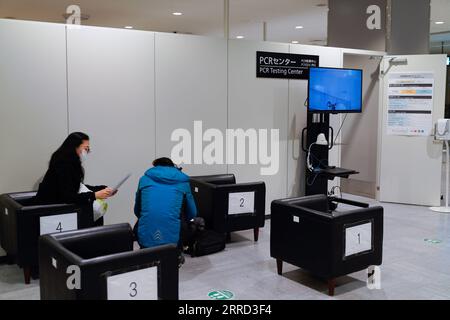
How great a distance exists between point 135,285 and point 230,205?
2.32 m

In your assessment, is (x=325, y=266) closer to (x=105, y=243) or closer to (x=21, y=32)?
(x=105, y=243)

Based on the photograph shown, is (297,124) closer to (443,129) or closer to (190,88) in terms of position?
(190,88)

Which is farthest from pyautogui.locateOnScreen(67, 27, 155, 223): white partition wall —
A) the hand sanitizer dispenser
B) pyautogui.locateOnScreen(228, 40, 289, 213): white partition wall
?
the hand sanitizer dispenser

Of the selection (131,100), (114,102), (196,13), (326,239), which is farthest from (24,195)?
(196,13)

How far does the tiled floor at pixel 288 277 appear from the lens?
3.54 meters

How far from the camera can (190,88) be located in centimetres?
526

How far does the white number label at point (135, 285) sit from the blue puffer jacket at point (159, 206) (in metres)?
1.14

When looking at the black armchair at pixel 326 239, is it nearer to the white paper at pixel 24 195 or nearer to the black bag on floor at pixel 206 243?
the black bag on floor at pixel 206 243

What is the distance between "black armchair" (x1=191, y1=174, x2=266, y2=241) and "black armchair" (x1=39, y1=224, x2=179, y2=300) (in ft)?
6.44

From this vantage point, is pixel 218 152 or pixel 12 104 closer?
pixel 12 104

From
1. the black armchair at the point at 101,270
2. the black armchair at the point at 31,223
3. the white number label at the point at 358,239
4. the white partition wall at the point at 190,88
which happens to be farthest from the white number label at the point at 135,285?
the white partition wall at the point at 190,88
